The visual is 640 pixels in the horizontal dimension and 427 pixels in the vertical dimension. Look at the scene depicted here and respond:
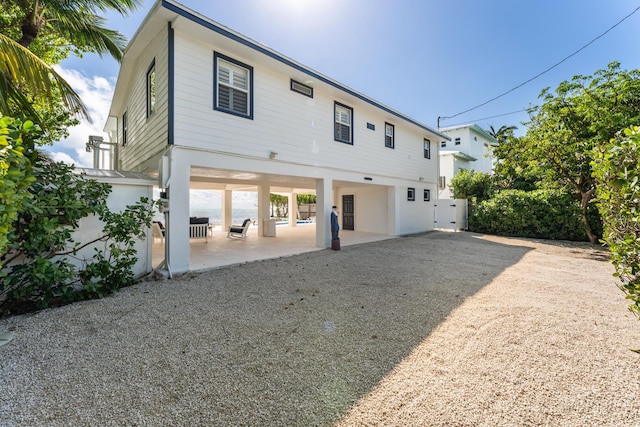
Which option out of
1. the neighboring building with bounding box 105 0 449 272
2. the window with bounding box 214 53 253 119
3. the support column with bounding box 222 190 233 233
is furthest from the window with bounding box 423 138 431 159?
the support column with bounding box 222 190 233 233

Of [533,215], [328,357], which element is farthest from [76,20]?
[533,215]

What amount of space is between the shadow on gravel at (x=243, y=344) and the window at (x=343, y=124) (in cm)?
597

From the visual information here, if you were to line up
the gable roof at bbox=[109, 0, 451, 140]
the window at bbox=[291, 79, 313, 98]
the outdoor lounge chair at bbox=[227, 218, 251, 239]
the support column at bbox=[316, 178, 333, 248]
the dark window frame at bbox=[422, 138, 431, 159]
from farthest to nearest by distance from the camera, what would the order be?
the dark window frame at bbox=[422, 138, 431, 159] → the outdoor lounge chair at bbox=[227, 218, 251, 239] → the support column at bbox=[316, 178, 333, 248] → the window at bbox=[291, 79, 313, 98] → the gable roof at bbox=[109, 0, 451, 140]

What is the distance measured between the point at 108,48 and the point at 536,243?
17.5m

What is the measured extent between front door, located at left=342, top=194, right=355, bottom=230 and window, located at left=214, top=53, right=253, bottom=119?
31.5 feet

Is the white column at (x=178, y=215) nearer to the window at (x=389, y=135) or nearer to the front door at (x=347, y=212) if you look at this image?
the window at (x=389, y=135)

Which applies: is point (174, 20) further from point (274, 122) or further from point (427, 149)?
point (427, 149)

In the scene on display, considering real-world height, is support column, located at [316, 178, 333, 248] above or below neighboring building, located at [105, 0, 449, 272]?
below

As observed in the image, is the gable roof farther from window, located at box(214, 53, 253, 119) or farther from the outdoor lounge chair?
the outdoor lounge chair

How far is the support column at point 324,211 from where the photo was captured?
9.65 meters

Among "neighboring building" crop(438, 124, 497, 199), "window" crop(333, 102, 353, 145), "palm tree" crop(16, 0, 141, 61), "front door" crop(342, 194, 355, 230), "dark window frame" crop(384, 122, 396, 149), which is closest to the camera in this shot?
"palm tree" crop(16, 0, 141, 61)

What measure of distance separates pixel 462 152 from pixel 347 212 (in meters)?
15.1

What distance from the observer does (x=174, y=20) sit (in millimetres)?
5984

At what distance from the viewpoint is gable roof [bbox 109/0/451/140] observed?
5773mm
